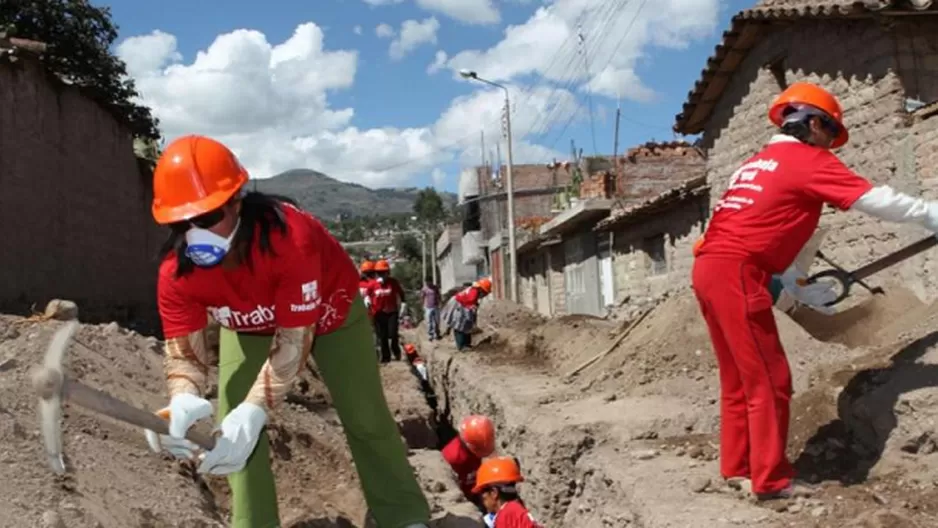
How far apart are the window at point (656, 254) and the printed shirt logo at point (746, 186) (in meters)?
12.1

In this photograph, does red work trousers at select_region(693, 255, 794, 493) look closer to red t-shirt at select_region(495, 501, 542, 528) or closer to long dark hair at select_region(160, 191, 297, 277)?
red t-shirt at select_region(495, 501, 542, 528)

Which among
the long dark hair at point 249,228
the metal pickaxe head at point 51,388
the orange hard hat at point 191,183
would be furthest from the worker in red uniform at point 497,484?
the metal pickaxe head at point 51,388

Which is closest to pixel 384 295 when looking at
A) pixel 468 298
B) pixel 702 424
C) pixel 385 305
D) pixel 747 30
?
pixel 385 305

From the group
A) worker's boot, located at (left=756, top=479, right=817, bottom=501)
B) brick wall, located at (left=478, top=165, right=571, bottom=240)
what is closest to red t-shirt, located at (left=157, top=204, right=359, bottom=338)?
worker's boot, located at (left=756, top=479, right=817, bottom=501)

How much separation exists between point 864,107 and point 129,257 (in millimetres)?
10353

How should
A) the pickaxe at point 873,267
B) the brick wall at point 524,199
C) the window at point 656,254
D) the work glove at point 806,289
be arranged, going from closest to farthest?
the pickaxe at point 873,267 < the work glove at point 806,289 < the window at point 656,254 < the brick wall at point 524,199

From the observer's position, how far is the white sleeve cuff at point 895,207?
369 centimetres

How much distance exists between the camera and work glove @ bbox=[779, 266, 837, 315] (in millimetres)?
4539

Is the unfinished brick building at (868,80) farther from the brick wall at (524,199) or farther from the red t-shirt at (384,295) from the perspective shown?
the brick wall at (524,199)

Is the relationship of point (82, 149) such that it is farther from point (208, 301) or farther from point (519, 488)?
point (208, 301)

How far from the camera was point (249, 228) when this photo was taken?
303cm

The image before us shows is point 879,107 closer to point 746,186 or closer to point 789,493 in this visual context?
point 746,186

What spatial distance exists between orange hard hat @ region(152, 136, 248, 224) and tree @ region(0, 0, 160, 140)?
15668 millimetres

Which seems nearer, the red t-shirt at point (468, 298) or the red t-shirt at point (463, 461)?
the red t-shirt at point (463, 461)
